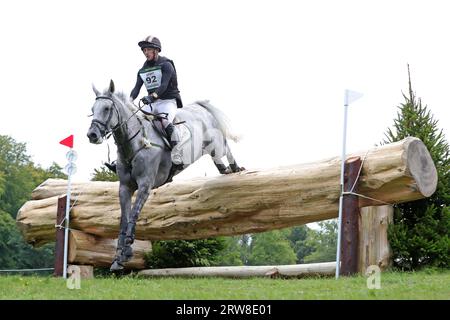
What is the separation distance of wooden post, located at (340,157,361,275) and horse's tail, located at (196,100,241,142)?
8.03 feet

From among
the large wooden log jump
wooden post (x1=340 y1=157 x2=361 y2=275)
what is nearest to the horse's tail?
the large wooden log jump

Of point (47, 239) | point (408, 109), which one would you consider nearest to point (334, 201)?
point (408, 109)

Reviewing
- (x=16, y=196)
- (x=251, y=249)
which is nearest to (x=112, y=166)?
(x=16, y=196)

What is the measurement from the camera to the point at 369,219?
29.5 ft

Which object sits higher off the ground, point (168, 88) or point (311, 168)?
point (168, 88)

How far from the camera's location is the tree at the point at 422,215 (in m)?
9.05

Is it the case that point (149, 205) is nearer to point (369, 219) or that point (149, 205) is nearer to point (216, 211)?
point (216, 211)

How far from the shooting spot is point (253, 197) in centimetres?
953

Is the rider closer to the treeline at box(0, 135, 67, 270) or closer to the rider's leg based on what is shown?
the rider's leg

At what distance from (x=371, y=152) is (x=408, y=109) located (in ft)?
5.61

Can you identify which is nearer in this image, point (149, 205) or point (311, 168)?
point (311, 168)

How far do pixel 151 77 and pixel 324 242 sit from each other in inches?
1625

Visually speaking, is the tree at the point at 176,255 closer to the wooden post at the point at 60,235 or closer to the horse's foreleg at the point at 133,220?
the wooden post at the point at 60,235

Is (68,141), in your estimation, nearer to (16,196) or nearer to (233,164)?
(233,164)
